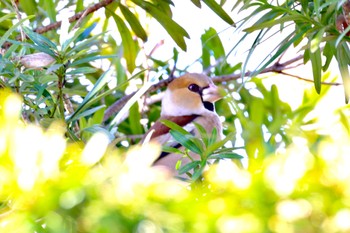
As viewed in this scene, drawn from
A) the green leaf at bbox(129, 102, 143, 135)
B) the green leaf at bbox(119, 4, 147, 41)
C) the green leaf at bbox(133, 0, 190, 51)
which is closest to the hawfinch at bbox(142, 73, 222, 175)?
the green leaf at bbox(129, 102, 143, 135)

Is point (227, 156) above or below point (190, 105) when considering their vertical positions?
above

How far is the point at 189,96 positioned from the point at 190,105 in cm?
4

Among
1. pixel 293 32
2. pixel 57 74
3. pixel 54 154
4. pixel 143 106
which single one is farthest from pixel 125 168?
pixel 143 106

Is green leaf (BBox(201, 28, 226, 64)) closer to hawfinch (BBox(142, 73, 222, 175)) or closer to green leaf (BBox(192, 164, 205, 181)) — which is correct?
hawfinch (BBox(142, 73, 222, 175))

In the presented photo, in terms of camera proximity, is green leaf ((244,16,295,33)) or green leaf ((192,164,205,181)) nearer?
green leaf ((192,164,205,181))

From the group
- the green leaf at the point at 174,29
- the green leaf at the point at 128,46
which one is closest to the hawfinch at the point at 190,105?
the green leaf at the point at 128,46

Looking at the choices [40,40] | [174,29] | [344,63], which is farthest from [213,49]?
[40,40]

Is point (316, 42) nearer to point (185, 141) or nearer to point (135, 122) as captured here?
point (185, 141)

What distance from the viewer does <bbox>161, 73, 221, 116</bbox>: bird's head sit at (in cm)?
314

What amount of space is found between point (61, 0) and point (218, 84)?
68cm

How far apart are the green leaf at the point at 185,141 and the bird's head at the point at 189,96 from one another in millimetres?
1596

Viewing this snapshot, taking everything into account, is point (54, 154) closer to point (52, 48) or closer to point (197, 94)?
point (52, 48)

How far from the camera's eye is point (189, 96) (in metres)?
3.46

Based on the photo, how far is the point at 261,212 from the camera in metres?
0.52
